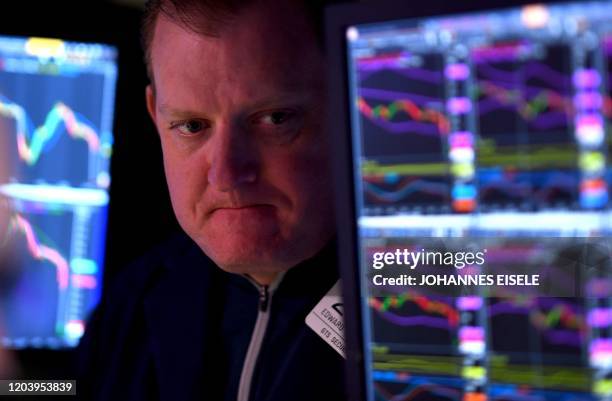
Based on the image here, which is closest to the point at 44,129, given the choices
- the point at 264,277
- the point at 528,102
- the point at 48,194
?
the point at 48,194

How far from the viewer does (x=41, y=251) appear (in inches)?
49.1

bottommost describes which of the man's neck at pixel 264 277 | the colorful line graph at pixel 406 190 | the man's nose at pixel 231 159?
the man's neck at pixel 264 277

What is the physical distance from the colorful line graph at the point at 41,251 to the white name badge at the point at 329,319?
465 mm

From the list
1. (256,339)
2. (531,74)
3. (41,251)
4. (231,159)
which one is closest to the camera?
(531,74)

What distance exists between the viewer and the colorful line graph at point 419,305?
77cm

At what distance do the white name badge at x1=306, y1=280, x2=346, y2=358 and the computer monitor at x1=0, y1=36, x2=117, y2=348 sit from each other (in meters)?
0.43

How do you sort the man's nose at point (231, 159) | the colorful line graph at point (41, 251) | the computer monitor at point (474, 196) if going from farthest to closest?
the colorful line graph at point (41, 251) → the man's nose at point (231, 159) → the computer monitor at point (474, 196)

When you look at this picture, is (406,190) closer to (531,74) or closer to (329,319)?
(531,74)

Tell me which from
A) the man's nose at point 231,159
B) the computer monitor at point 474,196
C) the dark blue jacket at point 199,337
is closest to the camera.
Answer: the computer monitor at point 474,196

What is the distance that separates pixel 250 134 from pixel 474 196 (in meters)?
0.32

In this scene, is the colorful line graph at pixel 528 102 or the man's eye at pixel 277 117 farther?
the man's eye at pixel 277 117

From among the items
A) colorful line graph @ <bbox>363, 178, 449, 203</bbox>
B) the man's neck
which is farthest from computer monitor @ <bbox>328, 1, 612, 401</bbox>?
the man's neck

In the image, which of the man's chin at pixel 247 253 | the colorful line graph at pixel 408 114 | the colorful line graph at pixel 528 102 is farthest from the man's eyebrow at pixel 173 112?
the colorful line graph at pixel 528 102

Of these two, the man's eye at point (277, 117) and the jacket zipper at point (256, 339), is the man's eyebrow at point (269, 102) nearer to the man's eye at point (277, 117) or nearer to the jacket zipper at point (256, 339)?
the man's eye at point (277, 117)
